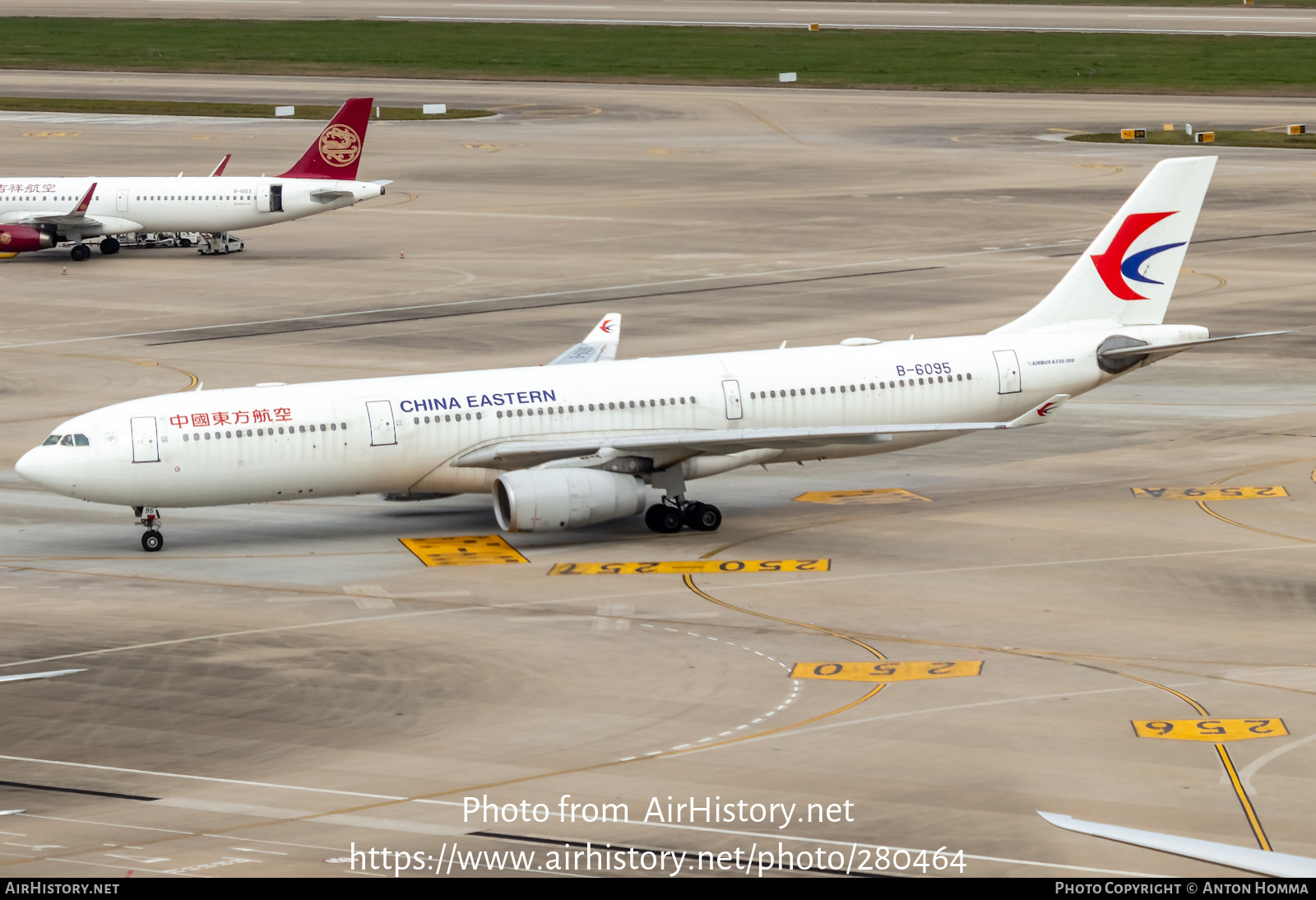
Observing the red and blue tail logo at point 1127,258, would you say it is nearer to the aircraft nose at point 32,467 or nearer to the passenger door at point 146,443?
the passenger door at point 146,443

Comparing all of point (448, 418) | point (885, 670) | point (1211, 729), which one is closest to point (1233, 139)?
point (448, 418)

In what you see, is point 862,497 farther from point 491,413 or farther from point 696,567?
point 491,413

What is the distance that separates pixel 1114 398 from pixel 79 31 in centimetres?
15282

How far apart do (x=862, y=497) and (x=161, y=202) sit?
5221 cm

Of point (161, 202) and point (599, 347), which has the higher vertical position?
point (161, 202)

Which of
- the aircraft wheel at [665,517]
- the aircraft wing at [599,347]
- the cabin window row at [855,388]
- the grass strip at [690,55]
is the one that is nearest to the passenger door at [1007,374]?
the cabin window row at [855,388]

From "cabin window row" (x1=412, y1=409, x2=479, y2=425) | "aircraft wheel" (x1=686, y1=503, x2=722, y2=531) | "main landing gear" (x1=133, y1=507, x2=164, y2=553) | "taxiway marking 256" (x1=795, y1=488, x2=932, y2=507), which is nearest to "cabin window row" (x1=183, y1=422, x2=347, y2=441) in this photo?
"cabin window row" (x1=412, y1=409, x2=479, y2=425)

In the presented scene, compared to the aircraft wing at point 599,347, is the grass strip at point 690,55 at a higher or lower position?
higher

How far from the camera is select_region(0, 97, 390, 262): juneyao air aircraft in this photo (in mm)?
88750

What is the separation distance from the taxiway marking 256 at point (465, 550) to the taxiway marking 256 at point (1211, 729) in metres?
16.3

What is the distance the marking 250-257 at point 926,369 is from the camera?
1841 inches

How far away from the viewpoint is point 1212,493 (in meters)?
47.0

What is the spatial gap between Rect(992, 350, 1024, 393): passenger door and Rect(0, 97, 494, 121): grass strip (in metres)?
93.8

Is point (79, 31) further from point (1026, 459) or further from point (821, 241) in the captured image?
point (1026, 459)
